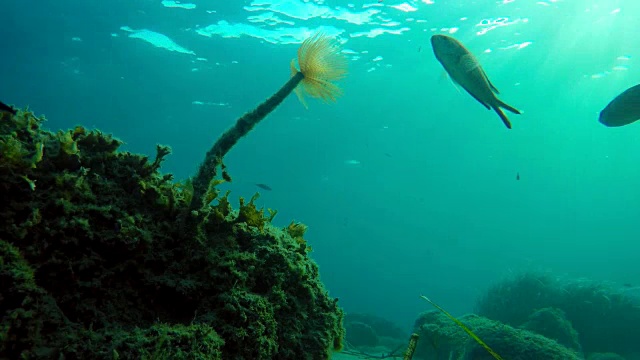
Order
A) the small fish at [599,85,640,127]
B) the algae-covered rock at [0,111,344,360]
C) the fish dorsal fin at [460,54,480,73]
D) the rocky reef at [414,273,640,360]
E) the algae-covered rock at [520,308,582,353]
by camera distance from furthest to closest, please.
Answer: the algae-covered rock at [520,308,582,353] → the rocky reef at [414,273,640,360] → the small fish at [599,85,640,127] → the fish dorsal fin at [460,54,480,73] → the algae-covered rock at [0,111,344,360]

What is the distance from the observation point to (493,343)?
672 cm

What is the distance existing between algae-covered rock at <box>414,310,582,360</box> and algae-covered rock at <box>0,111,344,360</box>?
5374mm

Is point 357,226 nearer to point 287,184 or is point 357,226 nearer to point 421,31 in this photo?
point 287,184

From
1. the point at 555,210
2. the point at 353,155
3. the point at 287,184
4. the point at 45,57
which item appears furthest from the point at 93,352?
the point at 555,210

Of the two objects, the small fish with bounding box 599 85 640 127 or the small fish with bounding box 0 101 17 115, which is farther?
the small fish with bounding box 599 85 640 127

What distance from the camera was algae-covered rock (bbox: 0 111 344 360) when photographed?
1.75 metres

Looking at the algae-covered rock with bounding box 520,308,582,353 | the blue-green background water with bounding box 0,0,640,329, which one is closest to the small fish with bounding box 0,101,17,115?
the blue-green background water with bounding box 0,0,640,329

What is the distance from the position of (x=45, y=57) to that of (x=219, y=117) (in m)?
12.6

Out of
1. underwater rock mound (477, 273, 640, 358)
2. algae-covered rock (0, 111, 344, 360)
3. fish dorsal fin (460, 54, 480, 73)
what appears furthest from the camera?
underwater rock mound (477, 273, 640, 358)

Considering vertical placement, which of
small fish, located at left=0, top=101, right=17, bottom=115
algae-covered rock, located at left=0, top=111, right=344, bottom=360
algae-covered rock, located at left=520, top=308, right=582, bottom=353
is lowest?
algae-covered rock, located at left=0, top=111, right=344, bottom=360

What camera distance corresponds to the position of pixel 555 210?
228 ft

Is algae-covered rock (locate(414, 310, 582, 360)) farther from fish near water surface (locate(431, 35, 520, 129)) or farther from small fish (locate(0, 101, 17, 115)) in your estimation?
small fish (locate(0, 101, 17, 115))

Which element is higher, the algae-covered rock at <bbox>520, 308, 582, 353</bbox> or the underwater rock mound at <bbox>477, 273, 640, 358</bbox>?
the underwater rock mound at <bbox>477, 273, 640, 358</bbox>

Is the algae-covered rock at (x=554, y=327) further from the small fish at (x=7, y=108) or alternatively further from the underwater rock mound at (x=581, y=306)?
the small fish at (x=7, y=108)
